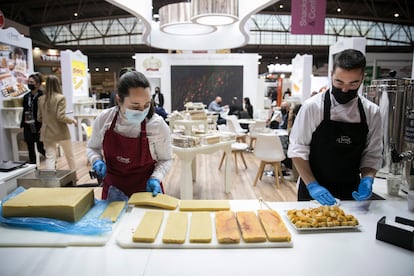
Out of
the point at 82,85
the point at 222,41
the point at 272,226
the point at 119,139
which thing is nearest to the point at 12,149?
the point at 82,85

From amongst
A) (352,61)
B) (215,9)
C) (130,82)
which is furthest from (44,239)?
(215,9)

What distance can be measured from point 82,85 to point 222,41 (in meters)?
7.05

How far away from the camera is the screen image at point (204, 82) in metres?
12.8

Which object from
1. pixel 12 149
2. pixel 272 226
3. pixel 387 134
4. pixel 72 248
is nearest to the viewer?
pixel 72 248

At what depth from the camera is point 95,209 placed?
5.11ft

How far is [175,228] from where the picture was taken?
1346 millimetres

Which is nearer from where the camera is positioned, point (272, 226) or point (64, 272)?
point (64, 272)

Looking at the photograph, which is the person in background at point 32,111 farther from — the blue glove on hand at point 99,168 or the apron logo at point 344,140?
the apron logo at point 344,140

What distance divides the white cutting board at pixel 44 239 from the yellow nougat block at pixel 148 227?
0.13 meters

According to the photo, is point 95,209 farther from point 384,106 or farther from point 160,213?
point 384,106

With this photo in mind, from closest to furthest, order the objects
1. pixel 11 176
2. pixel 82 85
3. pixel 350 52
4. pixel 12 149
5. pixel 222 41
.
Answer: pixel 350 52 → pixel 11 176 → pixel 222 41 → pixel 12 149 → pixel 82 85

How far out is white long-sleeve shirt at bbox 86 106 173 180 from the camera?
186 cm

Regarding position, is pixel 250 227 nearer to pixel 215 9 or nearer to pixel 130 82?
pixel 130 82

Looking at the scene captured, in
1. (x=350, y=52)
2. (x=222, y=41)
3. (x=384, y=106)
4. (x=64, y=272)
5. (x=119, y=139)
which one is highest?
(x=222, y=41)
